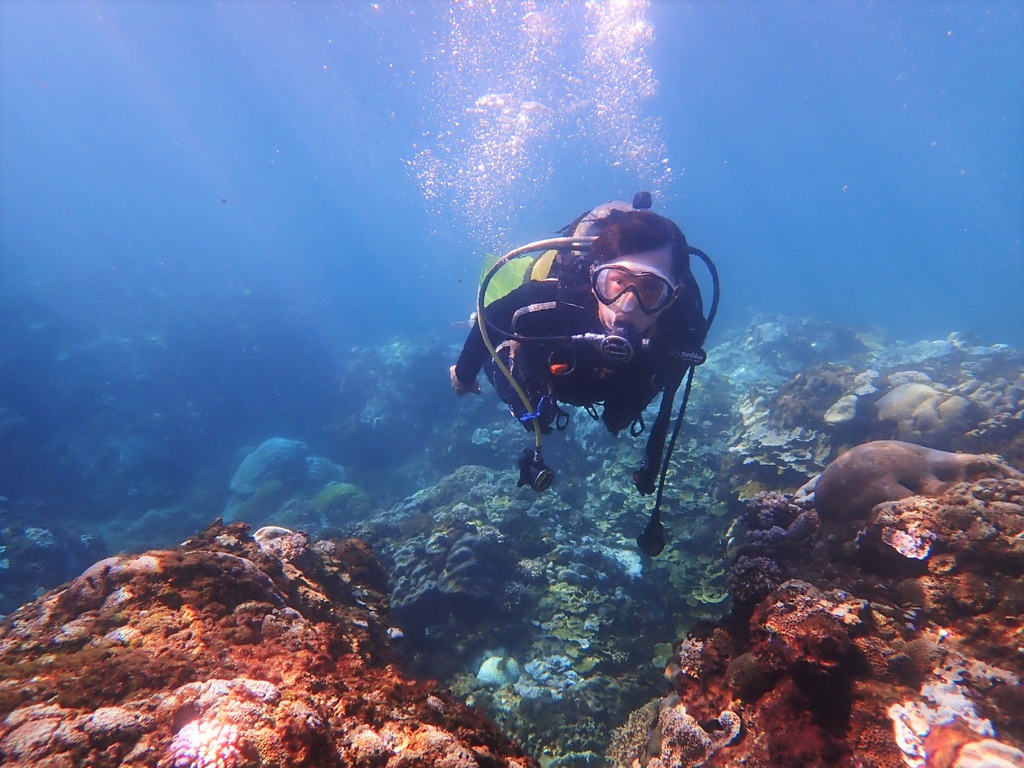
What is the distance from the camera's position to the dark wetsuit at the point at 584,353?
4.10 m

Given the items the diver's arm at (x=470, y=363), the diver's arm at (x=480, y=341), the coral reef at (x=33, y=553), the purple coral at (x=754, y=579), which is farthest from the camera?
the coral reef at (x=33, y=553)

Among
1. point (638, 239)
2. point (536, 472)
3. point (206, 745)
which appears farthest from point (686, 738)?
point (638, 239)

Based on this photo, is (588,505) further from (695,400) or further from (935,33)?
(935,33)

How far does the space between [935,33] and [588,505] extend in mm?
55613

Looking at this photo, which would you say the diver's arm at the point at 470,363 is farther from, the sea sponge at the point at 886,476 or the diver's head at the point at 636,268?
the sea sponge at the point at 886,476

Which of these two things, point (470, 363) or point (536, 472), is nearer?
point (536, 472)

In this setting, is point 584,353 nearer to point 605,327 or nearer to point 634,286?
point 605,327

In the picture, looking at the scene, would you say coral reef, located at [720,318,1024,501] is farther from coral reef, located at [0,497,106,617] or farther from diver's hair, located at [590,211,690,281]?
coral reef, located at [0,497,106,617]

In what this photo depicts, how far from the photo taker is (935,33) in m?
37.9

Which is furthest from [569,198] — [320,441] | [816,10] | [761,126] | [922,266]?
[922,266]

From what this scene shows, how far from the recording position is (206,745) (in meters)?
1.46

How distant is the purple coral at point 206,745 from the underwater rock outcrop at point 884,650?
2.53 metres

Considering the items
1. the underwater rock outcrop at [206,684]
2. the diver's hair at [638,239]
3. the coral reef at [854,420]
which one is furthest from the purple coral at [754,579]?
the coral reef at [854,420]

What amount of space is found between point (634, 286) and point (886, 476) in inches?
121
